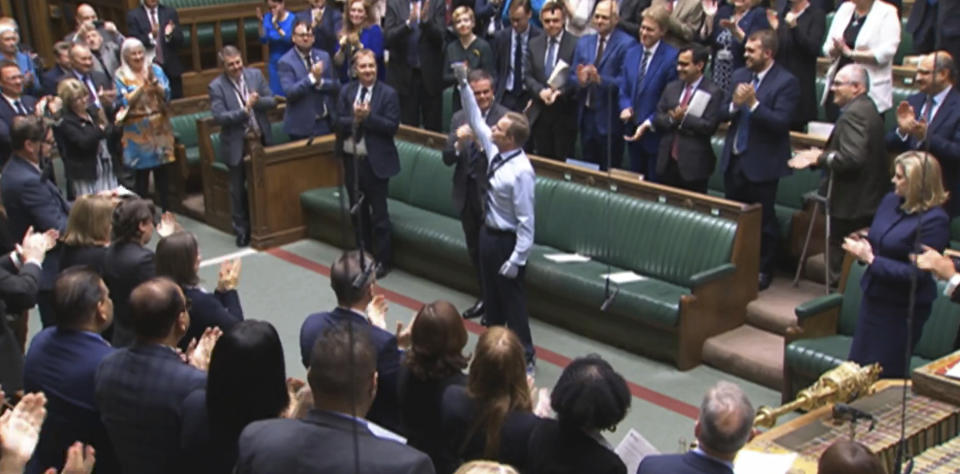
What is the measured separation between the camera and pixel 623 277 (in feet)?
20.4

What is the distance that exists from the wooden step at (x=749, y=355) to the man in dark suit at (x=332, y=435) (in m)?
3.38

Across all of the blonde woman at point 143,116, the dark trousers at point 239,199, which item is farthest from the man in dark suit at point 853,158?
the blonde woman at point 143,116

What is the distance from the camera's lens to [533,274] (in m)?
6.46

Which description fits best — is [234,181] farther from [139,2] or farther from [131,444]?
[131,444]

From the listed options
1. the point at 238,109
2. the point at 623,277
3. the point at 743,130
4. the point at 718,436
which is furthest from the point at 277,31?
the point at 718,436

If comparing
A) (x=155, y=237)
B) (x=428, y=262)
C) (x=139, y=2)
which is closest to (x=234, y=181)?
(x=155, y=237)

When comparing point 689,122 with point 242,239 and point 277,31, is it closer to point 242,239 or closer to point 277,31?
point 242,239

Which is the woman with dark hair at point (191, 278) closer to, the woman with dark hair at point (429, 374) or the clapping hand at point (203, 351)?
the clapping hand at point (203, 351)

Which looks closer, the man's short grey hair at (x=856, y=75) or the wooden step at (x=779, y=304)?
the man's short grey hair at (x=856, y=75)

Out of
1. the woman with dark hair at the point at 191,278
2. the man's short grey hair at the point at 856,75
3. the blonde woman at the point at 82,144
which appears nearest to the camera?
the woman with dark hair at the point at 191,278

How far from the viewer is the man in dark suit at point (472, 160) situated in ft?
19.6

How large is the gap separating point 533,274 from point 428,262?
106 centimetres

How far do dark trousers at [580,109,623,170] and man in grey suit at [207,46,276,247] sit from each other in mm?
2271

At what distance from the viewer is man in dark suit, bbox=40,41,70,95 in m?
8.15
